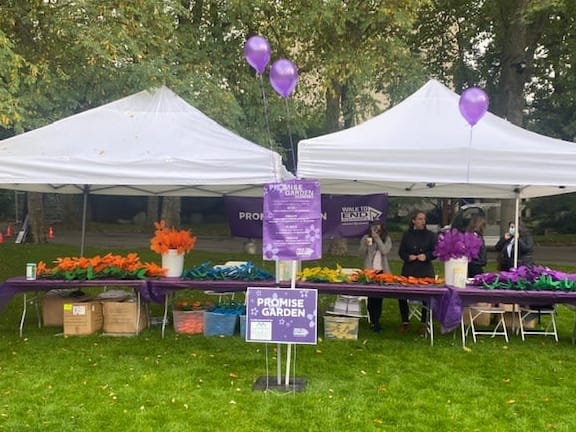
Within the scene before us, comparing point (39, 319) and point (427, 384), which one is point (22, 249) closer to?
point (39, 319)

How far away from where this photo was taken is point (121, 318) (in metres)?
6.60

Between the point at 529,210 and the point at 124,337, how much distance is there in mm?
20024

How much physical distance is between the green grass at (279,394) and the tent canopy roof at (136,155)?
5.37 ft

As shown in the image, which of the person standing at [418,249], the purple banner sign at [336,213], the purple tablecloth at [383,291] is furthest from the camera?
the purple banner sign at [336,213]

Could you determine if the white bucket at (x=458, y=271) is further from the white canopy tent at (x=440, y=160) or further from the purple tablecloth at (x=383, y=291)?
the white canopy tent at (x=440, y=160)

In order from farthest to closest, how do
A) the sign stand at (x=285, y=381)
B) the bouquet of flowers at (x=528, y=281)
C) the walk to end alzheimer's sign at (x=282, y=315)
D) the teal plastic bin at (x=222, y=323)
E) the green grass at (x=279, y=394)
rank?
the teal plastic bin at (x=222, y=323) → the bouquet of flowers at (x=528, y=281) → the sign stand at (x=285, y=381) → the walk to end alzheimer's sign at (x=282, y=315) → the green grass at (x=279, y=394)

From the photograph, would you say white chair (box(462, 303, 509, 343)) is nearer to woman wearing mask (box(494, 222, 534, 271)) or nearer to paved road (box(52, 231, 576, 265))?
woman wearing mask (box(494, 222, 534, 271))

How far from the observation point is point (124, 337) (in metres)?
6.48

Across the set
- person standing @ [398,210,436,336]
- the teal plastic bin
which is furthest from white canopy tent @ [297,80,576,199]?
the teal plastic bin

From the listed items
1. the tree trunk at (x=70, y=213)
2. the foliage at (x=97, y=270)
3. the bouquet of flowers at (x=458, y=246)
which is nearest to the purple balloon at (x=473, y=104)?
the bouquet of flowers at (x=458, y=246)

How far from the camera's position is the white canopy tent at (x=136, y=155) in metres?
5.69

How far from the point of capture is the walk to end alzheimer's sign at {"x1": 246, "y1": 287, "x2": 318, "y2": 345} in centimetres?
447

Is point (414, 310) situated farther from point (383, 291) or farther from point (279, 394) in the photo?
point (279, 394)

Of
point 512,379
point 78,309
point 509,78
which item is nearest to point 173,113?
point 78,309
